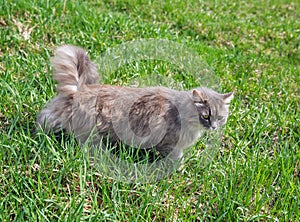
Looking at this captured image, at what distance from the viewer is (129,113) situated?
11.8 ft

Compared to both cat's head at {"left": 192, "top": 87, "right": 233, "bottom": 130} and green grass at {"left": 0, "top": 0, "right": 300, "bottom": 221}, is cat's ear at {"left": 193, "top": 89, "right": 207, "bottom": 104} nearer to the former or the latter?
cat's head at {"left": 192, "top": 87, "right": 233, "bottom": 130}

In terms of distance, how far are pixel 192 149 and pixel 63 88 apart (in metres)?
1.36

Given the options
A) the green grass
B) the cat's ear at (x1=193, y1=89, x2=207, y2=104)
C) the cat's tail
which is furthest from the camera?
the cat's tail

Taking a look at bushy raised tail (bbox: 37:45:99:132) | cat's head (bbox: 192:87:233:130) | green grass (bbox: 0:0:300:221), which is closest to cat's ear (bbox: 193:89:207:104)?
cat's head (bbox: 192:87:233:130)

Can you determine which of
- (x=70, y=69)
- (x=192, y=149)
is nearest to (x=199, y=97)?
(x=192, y=149)

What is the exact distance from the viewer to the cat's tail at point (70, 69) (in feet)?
11.8

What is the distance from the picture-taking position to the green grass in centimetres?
304

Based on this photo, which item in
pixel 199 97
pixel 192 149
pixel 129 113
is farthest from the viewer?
pixel 192 149

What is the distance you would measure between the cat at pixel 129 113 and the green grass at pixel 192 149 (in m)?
0.21

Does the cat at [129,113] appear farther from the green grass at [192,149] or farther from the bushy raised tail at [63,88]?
the green grass at [192,149]

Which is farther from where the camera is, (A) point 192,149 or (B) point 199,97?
(A) point 192,149

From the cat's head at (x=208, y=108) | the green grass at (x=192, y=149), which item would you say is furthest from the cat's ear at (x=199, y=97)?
the green grass at (x=192, y=149)

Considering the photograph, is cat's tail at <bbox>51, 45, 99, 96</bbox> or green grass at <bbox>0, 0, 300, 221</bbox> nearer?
green grass at <bbox>0, 0, 300, 221</bbox>

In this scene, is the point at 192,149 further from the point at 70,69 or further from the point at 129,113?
the point at 70,69
